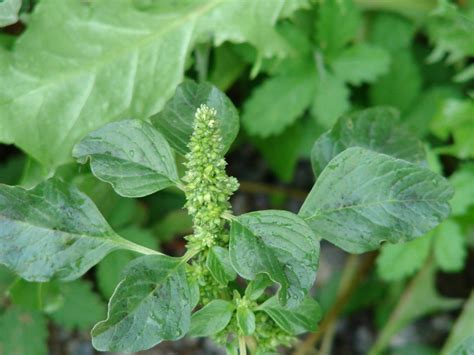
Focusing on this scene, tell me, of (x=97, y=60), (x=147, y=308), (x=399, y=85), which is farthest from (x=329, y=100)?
(x=147, y=308)

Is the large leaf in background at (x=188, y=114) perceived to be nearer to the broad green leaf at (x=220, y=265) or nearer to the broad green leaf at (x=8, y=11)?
the broad green leaf at (x=220, y=265)

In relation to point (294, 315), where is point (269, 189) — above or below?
below

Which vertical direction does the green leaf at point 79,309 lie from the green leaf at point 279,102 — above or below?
below

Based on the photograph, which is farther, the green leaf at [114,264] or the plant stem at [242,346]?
the green leaf at [114,264]

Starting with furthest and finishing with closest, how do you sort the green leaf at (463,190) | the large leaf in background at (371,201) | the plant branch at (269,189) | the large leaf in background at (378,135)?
1. the plant branch at (269,189)
2. the green leaf at (463,190)
3. the large leaf in background at (378,135)
4. the large leaf in background at (371,201)

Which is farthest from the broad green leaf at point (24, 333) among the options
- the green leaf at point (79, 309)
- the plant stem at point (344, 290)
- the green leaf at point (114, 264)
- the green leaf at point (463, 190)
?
the green leaf at point (463, 190)

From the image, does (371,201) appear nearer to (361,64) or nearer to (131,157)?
(131,157)

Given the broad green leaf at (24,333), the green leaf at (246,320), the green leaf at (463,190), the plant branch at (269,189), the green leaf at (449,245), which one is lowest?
the broad green leaf at (24,333)

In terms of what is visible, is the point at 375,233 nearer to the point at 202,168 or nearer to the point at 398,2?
the point at 202,168
